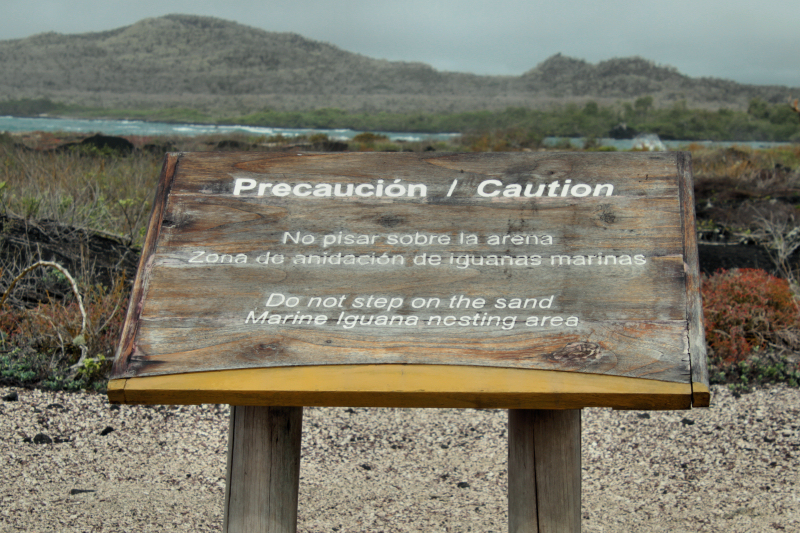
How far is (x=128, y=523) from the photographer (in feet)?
8.98

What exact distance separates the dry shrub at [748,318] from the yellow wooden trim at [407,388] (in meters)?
3.45

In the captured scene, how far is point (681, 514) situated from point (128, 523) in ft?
8.32

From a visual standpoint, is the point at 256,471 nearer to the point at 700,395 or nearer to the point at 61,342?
the point at 700,395

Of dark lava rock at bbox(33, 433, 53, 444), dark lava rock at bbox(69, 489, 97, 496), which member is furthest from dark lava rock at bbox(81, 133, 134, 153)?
dark lava rock at bbox(69, 489, 97, 496)

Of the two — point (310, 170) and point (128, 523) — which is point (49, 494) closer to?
point (128, 523)

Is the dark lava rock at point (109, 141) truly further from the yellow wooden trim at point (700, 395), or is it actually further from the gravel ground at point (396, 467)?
the yellow wooden trim at point (700, 395)

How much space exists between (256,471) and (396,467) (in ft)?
5.73

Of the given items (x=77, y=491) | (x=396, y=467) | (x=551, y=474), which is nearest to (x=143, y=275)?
(x=551, y=474)

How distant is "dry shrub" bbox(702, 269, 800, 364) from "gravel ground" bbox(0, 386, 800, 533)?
46cm

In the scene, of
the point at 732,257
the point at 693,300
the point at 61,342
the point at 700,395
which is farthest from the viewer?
the point at 732,257

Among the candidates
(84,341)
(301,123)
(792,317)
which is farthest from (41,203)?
(301,123)

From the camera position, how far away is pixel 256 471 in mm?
1871

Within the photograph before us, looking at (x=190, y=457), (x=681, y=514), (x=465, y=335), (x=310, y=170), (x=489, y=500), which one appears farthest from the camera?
(x=190, y=457)

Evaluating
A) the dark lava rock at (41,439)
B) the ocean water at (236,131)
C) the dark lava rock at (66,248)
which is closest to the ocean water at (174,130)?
the ocean water at (236,131)
